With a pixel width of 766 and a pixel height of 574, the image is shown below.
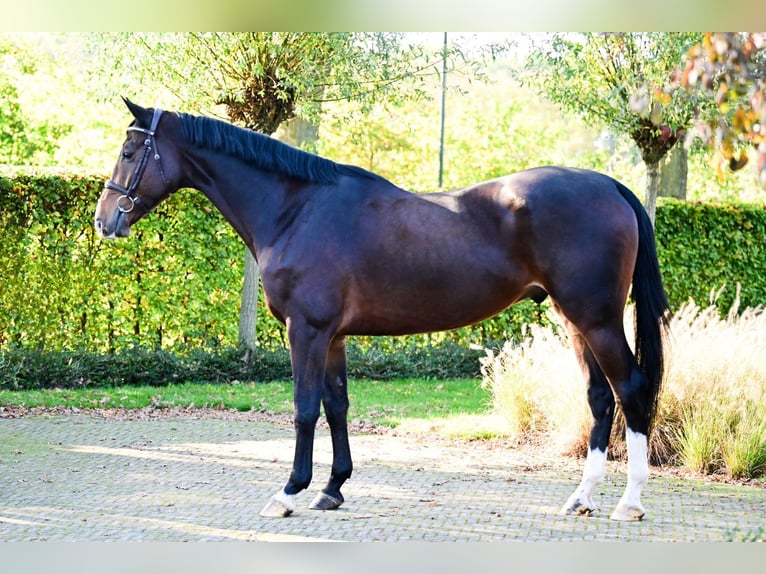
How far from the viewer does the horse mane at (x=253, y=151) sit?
5.51m

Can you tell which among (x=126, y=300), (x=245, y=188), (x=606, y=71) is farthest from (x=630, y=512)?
(x=126, y=300)

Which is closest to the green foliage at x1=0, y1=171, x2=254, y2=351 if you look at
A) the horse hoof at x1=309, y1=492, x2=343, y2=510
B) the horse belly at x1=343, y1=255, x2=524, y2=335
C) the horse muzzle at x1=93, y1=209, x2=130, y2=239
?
the horse muzzle at x1=93, y1=209, x2=130, y2=239

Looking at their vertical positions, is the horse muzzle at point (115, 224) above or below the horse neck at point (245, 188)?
below

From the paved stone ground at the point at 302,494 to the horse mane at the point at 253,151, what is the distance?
1.99 m

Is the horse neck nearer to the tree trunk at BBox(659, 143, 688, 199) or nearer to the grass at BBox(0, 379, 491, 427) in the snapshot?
the grass at BBox(0, 379, 491, 427)

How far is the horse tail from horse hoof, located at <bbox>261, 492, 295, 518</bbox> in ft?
7.08

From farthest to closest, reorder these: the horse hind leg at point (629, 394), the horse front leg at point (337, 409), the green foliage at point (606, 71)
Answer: the green foliage at point (606, 71), the horse front leg at point (337, 409), the horse hind leg at point (629, 394)

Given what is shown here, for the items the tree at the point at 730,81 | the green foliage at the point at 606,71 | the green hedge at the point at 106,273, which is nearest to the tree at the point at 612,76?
the green foliage at the point at 606,71

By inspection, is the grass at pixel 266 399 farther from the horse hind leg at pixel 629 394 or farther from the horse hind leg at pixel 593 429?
the horse hind leg at pixel 629 394

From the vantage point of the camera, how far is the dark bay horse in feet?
16.8

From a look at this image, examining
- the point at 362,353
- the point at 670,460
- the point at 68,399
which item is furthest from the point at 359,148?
the point at 670,460

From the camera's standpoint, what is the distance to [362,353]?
37.7ft

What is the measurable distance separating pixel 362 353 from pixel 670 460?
5.17 m

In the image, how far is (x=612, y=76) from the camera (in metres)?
10.1
